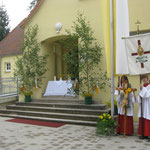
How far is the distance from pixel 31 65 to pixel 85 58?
352 centimetres

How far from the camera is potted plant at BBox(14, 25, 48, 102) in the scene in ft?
35.8

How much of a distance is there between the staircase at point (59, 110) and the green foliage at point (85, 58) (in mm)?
791

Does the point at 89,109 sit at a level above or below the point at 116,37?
below

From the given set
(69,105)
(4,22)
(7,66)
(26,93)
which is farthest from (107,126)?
(4,22)

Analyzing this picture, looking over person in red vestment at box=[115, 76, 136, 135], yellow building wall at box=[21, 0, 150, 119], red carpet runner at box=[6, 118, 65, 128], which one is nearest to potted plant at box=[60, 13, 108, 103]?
yellow building wall at box=[21, 0, 150, 119]

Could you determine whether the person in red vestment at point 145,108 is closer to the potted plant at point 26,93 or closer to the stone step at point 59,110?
the stone step at point 59,110

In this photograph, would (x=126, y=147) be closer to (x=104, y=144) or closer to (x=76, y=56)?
(x=104, y=144)

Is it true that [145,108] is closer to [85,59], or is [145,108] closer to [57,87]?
[85,59]

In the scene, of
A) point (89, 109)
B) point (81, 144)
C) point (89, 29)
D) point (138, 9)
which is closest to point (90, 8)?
point (89, 29)

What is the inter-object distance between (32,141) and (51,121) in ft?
8.49

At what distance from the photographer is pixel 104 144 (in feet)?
18.2

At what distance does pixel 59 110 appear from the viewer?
29.8ft

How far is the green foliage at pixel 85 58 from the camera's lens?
884 cm

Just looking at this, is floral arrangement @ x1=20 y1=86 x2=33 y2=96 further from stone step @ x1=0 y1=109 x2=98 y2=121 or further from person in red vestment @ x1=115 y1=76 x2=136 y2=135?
person in red vestment @ x1=115 y1=76 x2=136 y2=135
